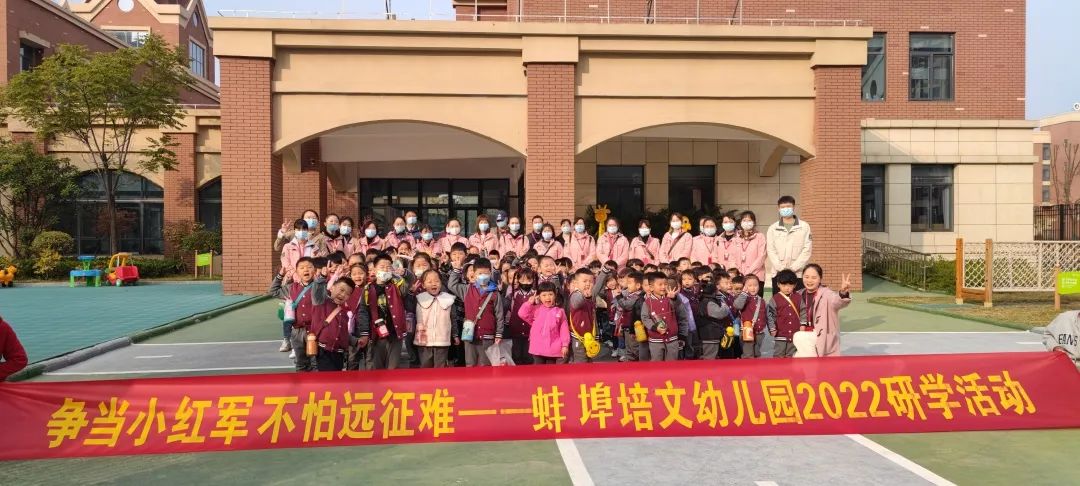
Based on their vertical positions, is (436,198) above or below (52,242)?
above

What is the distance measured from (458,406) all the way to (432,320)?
211 cm

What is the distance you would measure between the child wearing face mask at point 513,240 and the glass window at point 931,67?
1531cm

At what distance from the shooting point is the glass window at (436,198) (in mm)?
22359

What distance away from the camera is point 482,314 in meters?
6.89

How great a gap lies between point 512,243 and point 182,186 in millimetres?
17174

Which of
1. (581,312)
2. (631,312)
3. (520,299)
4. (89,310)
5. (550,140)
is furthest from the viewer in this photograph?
(550,140)

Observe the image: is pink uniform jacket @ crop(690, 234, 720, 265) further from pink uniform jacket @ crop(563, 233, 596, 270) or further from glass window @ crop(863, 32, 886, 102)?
glass window @ crop(863, 32, 886, 102)

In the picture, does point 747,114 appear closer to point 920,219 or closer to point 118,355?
point 920,219

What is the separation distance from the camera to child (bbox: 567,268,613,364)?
7.02 m

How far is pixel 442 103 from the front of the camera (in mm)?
15148

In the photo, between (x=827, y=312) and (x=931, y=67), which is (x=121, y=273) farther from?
(x=931, y=67)

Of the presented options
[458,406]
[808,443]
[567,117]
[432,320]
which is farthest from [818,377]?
[567,117]

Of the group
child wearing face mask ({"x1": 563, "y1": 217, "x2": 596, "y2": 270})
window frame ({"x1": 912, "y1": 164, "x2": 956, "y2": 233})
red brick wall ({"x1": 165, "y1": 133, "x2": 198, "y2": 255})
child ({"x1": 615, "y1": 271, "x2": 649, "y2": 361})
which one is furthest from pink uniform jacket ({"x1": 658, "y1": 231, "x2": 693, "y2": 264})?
red brick wall ({"x1": 165, "y1": 133, "x2": 198, "y2": 255})

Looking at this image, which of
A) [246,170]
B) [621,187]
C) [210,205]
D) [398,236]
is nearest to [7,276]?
[210,205]
